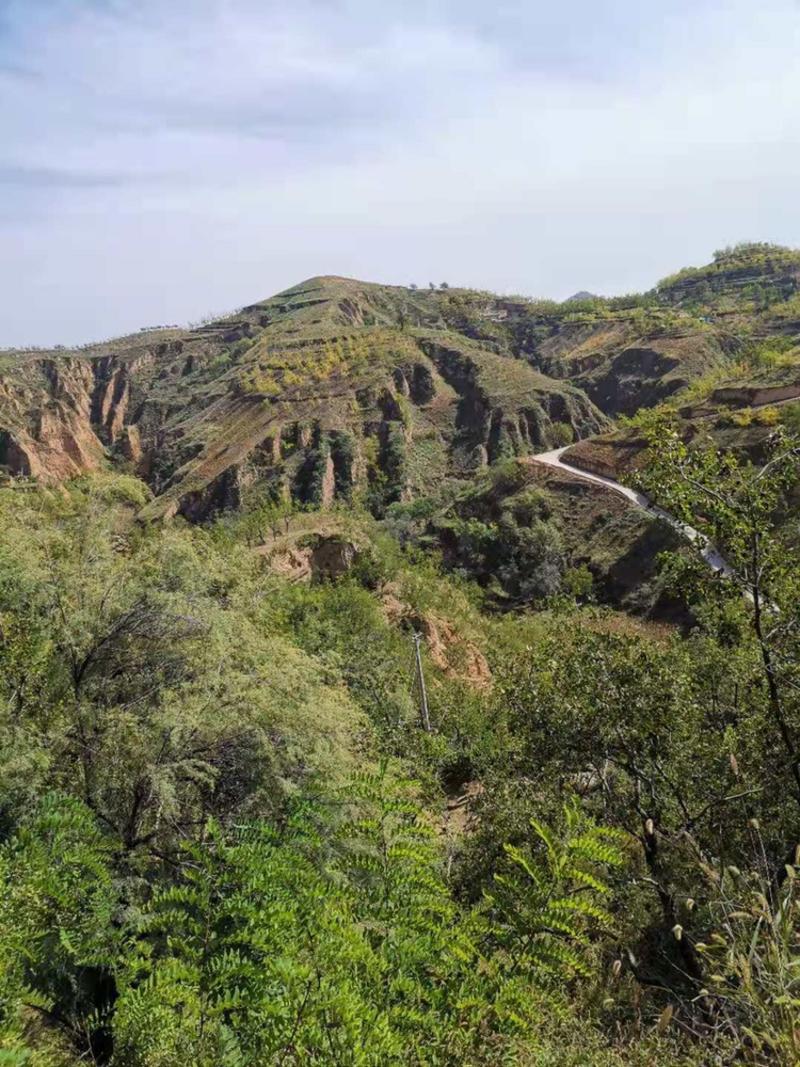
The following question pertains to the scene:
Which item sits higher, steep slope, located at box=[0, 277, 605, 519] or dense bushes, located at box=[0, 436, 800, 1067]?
steep slope, located at box=[0, 277, 605, 519]

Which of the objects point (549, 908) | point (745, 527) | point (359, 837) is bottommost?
point (359, 837)

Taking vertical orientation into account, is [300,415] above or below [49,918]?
above

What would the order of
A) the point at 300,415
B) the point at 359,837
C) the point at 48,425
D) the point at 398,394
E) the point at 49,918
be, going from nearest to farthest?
the point at 49,918
the point at 359,837
the point at 300,415
the point at 398,394
the point at 48,425

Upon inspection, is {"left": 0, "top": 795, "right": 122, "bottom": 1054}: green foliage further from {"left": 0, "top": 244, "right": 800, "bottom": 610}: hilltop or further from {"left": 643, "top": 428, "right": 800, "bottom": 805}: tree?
{"left": 0, "top": 244, "right": 800, "bottom": 610}: hilltop

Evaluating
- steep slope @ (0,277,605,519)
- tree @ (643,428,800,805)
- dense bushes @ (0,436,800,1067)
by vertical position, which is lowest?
dense bushes @ (0,436,800,1067)

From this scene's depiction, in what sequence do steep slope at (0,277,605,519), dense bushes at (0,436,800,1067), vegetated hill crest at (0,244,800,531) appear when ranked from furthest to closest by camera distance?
vegetated hill crest at (0,244,800,531) < steep slope at (0,277,605,519) < dense bushes at (0,436,800,1067)

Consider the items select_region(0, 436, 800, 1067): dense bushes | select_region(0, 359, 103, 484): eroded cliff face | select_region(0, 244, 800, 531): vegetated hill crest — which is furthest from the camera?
select_region(0, 359, 103, 484): eroded cliff face

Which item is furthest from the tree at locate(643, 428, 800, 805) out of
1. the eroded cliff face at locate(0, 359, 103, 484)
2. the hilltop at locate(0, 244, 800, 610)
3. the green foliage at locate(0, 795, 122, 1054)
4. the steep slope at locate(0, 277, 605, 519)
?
the eroded cliff face at locate(0, 359, 103, 484)

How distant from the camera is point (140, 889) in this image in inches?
281

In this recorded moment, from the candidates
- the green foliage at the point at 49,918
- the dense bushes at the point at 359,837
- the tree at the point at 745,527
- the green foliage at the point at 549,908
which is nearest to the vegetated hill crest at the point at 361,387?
the dense bushes at the point at 359,837

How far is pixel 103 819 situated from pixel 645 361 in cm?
8238

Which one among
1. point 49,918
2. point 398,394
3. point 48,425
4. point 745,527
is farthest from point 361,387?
point 49,918

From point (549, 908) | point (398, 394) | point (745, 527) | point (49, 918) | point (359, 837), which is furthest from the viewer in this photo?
point (398, 394)

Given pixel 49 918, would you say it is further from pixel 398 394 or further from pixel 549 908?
pixel 398 394
